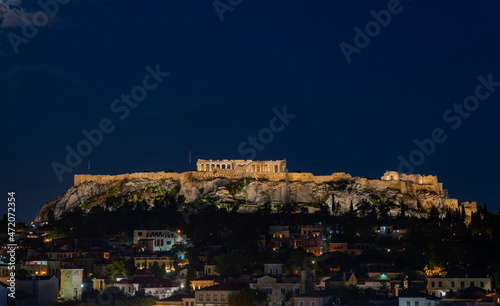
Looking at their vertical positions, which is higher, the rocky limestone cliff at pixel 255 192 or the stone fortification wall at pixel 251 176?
the stone fortification wall at pixel 251 176

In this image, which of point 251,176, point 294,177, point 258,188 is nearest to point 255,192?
point 258,188

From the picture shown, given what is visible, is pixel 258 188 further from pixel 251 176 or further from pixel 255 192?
pixel 251 176

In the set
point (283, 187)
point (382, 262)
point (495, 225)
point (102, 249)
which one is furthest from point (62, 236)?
point (495, 225)

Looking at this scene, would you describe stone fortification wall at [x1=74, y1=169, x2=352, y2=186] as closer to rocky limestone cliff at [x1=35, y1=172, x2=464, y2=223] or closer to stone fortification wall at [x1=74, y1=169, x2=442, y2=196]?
stone fortification wall at [x1=74, y1=169, x2=442, y2=196]

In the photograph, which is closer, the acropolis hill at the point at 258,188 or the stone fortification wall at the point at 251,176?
the acropolis hill at the point at 258,188

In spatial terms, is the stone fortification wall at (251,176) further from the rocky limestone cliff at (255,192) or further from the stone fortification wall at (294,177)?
the rocky limestone cliff at (255,192)

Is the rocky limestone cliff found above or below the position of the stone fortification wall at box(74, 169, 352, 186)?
below
